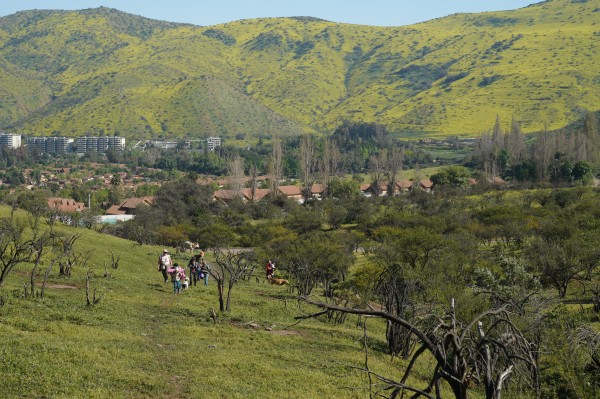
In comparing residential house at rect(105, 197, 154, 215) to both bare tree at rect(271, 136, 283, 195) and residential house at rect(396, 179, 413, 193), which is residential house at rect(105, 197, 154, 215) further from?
residential house at rect(396, 179, 413, 193)

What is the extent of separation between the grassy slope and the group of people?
2.86ft

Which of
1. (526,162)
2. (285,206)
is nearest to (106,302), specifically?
(285,206)

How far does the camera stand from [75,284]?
3045cm

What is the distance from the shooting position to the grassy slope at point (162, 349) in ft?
49.7

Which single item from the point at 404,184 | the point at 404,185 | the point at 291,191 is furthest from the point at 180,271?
the point at 404,184

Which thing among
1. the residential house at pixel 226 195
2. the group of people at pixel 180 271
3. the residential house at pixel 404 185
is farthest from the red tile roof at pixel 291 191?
the group of people at pixel 180 271

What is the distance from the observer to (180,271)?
105 feet

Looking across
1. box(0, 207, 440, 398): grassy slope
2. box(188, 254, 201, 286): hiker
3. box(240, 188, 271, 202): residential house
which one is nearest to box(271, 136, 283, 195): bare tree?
box(240, 188, 271, 202): residential house

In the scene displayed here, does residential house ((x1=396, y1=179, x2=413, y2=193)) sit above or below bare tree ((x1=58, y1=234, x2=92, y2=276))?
below

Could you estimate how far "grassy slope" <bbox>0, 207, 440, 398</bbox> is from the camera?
49.7 ft

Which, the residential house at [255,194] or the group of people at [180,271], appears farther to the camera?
the residential house at [255,194]

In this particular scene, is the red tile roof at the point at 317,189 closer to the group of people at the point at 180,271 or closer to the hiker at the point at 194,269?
the hiker at the point at 194,269

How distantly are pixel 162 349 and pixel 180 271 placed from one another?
41.8 ft

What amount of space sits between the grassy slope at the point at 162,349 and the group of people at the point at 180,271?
34.4 inches
